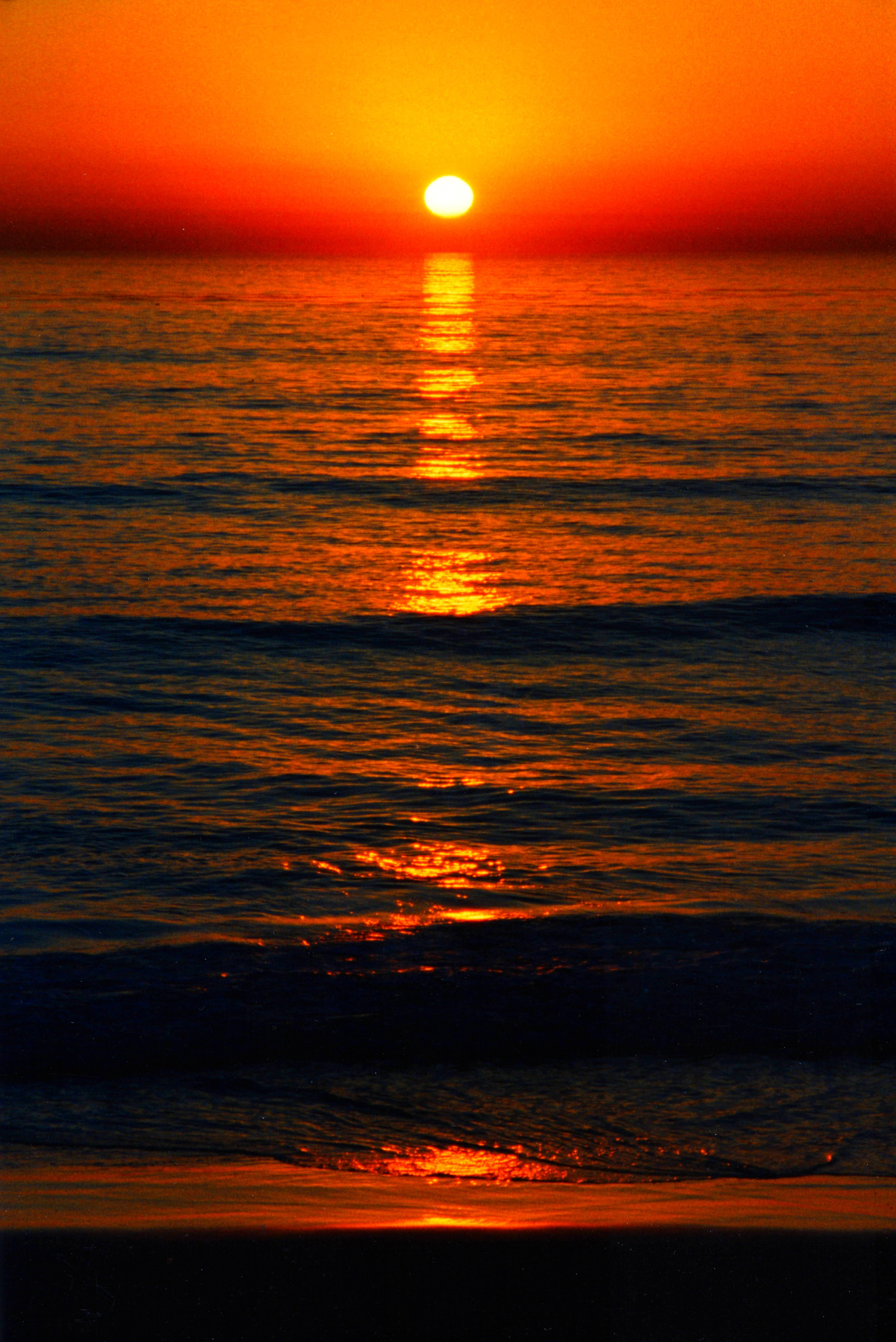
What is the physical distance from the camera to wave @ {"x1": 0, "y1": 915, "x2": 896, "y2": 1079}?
4129 millimetres

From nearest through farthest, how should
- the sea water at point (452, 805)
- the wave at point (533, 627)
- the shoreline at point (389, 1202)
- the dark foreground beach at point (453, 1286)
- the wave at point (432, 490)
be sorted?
the dark foreground beach at point (453, 1286)
the shoreline at point (389, 1202)
the sea water at point (452, 805)
the wave at point (533, 627)
the wave at point (432, 490)

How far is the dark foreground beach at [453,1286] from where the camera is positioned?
2.42m

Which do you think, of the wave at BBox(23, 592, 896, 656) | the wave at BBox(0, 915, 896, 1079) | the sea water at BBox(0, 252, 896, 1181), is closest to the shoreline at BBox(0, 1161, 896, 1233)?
the sea water at BBox(0, 252, 896, 1181)

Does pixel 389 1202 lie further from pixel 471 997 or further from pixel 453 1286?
pixel 471 997

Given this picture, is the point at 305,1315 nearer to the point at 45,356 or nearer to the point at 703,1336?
the point at 703,1336

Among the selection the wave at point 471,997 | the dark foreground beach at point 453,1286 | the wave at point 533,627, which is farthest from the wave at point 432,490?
the dark foreground beach at point 453,1286

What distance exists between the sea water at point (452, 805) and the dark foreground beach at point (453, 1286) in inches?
25.7

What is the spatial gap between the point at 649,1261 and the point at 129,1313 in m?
1.10

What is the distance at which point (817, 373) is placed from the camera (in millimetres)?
27375

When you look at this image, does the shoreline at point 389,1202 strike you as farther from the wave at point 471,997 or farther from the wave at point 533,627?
the wave at point 533,627

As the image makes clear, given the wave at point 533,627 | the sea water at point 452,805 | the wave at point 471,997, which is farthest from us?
the wave at point 533,627

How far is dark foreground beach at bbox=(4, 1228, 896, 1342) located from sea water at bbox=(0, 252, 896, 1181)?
0.65 meters

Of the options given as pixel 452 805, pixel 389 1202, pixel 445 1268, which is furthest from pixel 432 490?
pixel 445 1268

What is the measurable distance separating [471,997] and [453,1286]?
1925 millimetres
